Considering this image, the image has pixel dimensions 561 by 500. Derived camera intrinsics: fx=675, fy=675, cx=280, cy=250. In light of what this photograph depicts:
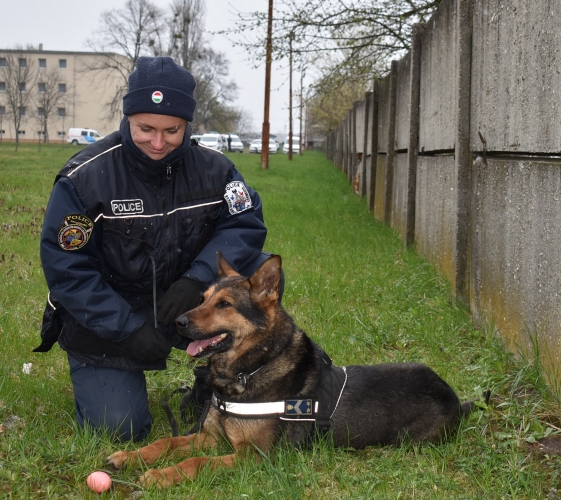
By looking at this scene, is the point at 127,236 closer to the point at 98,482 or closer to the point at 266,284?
the point at 266,284

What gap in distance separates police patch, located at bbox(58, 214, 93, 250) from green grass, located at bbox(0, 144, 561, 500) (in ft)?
3.33

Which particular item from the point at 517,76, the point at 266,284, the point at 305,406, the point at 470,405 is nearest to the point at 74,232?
the point at 266,284

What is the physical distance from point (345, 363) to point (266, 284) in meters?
1.51

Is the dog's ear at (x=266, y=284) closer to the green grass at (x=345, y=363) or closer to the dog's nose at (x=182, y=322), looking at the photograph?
the dog's nose at (x=182, y=322)

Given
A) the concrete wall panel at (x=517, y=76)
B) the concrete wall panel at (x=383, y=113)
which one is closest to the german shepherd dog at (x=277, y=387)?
the concrete wall panel at (x=517, y=76)

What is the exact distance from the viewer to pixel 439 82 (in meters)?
7.50

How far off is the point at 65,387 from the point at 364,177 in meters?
13.2

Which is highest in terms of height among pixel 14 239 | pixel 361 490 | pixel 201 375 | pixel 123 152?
pixel 123 152

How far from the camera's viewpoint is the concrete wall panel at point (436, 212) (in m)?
6.62

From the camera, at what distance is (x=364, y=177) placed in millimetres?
16969

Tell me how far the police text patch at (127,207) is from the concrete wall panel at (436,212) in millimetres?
3165

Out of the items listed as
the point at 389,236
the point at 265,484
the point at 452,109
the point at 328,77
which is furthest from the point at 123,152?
the point at 328,77

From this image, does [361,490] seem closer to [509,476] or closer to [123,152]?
[509,476]

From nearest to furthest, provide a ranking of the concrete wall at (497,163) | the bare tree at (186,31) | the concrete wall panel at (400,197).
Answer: the concrete wall at (497,163)
the concrete wall panel at (400,197)
the bare tree at (186,31)
